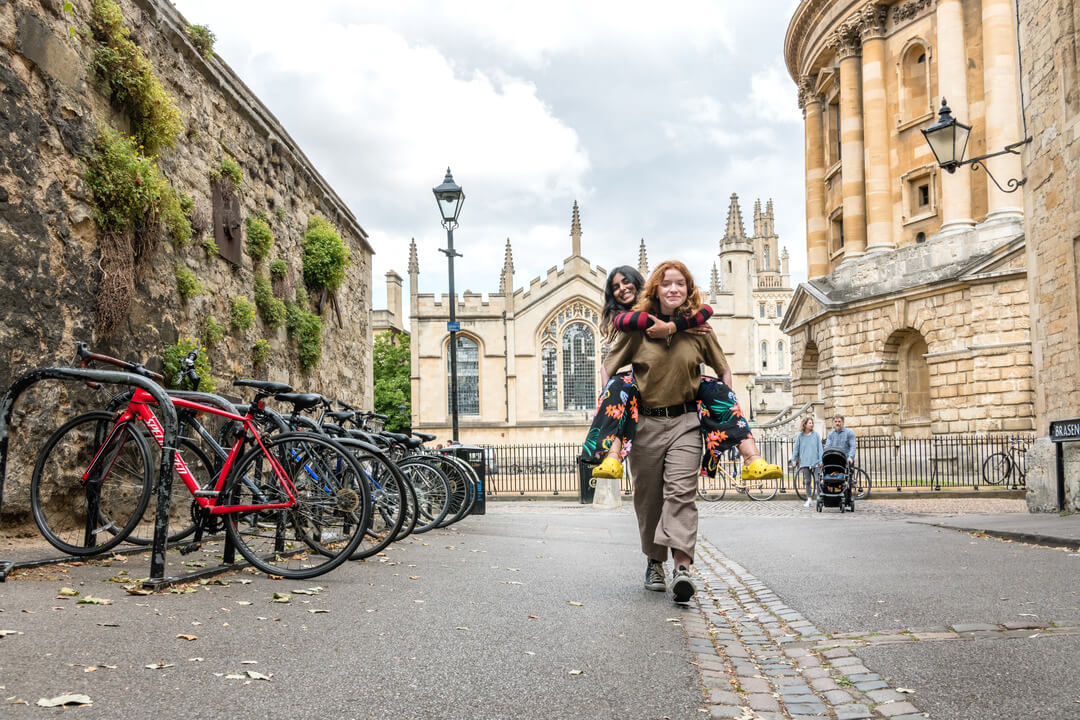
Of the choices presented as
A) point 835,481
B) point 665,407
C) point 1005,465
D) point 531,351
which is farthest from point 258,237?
point 531,351

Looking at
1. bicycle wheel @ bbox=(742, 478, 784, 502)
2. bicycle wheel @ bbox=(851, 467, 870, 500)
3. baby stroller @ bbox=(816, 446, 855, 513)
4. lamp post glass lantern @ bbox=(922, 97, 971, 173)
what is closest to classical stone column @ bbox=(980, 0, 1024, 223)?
bicycle wheel @ bbox=(742, 478, 784, 502)

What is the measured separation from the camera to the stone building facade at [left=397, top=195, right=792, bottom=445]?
5612cm

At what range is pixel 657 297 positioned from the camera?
5215 mm

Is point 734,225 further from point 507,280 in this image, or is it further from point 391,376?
point 391,376

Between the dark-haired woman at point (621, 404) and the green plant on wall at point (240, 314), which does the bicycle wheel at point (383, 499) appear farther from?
A: the green plant on wall at point (240, 314)

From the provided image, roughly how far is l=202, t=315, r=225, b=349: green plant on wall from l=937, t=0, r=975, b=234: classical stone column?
2368 cm

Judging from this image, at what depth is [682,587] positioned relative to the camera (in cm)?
457

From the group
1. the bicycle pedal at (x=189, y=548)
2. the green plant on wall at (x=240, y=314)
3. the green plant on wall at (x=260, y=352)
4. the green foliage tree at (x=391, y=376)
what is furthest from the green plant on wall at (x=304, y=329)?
the green foliage tree at (x=391, y=376)

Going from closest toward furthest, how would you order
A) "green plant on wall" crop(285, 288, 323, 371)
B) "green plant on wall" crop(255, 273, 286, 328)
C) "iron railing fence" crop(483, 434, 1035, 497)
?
A: "green plant on wall" crop(255, 273, 286, 328) < "green plant on wall" crop(285, 288, 323, 371) < "iron railing fence" crop(483, 434, 1035, 497)

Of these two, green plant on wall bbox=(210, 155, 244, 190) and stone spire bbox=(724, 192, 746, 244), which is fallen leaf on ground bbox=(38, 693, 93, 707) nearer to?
green plant on wall bbox=(210, 155, 244, 190)

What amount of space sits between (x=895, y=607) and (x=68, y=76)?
5.79 m

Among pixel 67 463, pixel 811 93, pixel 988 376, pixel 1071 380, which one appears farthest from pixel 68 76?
pixel 811 93

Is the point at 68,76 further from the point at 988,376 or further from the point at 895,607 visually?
the point at 988,376

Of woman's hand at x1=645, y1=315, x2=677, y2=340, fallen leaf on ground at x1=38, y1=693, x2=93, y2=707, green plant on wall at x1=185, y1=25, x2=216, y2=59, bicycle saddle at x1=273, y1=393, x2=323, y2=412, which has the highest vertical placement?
green plant on wall at x1=185, y1=25, x2=216, y2=59
